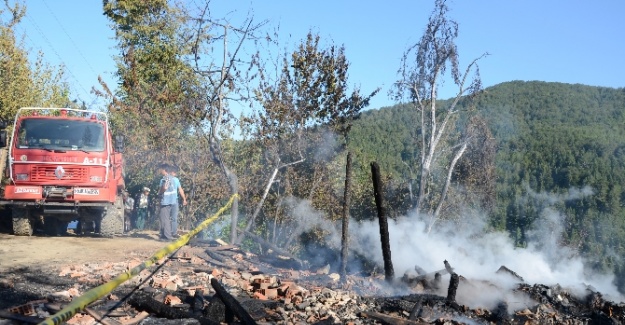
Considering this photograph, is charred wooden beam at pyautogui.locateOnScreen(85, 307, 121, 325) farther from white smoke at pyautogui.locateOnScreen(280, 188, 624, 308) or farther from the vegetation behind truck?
the vegetation behind truck

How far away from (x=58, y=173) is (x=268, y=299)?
6.87 metres

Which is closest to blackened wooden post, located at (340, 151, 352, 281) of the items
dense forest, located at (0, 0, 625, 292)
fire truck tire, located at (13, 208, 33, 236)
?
dense forest, located at (0, 0, 625, 292)

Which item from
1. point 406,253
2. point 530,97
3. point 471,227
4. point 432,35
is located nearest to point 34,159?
point 406,253

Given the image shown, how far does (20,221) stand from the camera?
11.4 metres

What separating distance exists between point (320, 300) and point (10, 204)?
7.88 m

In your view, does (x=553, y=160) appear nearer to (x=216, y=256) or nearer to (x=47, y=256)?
(x=216, y=256)

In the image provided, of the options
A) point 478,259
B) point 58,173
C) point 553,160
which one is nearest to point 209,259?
point 58,173

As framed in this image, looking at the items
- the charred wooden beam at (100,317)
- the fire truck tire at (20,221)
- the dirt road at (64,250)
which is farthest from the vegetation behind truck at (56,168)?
the charred wooden beam at (100,317)

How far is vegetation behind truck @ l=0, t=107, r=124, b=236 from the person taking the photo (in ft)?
36.8

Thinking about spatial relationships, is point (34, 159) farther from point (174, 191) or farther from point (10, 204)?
point (174, 191)

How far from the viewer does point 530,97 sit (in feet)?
284

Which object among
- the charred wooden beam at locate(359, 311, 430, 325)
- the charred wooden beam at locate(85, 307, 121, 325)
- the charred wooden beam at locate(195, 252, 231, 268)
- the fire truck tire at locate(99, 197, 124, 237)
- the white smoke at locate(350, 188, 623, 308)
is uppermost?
the fire truck tire at locate(99, 197, 124, 237)

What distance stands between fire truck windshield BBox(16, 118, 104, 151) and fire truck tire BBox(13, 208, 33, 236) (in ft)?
4.78

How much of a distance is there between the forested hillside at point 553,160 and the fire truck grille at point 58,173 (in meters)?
17.8
